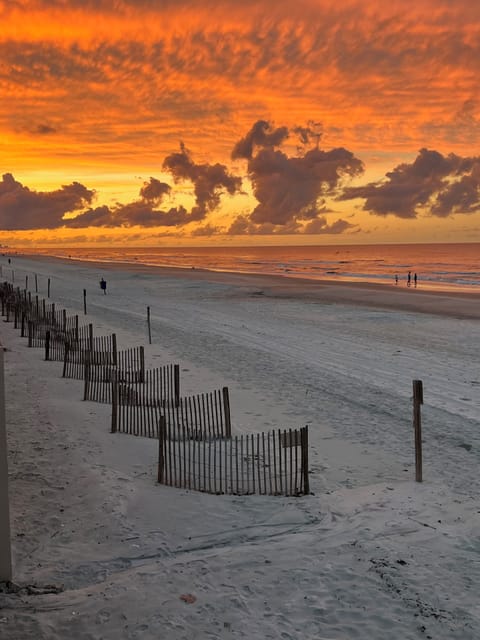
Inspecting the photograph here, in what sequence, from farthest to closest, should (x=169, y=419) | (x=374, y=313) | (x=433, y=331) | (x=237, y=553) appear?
(x=374, y=313)
(x=433, y=331)
(x=169, y=419)
(x=237, y=553)

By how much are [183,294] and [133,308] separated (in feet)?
45.6

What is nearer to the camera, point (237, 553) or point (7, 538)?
point (7, 538)

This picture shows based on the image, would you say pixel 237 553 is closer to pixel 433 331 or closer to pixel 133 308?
pixel 433 331

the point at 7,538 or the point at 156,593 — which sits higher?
the point at 7,538

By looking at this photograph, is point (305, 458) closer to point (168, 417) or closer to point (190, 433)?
point (190, 433)

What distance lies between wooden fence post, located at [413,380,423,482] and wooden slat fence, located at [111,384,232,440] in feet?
13.5

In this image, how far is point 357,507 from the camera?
9.56m

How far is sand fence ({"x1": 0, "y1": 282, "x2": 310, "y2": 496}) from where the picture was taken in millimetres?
10320

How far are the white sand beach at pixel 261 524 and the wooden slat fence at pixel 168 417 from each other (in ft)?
1.92

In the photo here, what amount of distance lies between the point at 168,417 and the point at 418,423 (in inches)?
249

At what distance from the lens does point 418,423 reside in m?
10.6

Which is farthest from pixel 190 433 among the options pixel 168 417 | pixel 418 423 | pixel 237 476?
pixel 418 423

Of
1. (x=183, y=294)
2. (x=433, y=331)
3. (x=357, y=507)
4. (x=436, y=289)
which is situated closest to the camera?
(x=357, y=507)

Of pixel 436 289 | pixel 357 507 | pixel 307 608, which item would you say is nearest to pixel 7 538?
pixel 307 608
